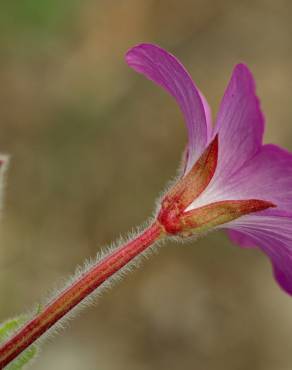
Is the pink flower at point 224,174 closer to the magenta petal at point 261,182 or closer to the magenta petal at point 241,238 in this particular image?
the magenta petal at point 261,182

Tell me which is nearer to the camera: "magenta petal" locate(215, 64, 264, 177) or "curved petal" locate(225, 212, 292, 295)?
"magenta petal" locate(215, 64, 264, 177)

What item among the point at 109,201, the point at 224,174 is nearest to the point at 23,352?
the point at 224,174

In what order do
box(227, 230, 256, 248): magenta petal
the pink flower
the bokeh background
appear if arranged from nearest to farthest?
1. the pink flower
2. box(227, 230, 256, 248): magenta petal
3. the bokeh background

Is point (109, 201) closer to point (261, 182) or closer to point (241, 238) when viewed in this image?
point (241, 238)

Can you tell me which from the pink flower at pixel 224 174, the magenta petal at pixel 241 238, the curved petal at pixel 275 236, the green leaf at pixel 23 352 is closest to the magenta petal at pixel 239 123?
the pink flower at pixel 224 174

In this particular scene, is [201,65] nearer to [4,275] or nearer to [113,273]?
[4,275]

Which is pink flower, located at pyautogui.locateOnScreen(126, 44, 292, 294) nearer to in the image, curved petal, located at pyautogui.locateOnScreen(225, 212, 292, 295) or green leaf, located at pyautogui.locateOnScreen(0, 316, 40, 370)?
curved petal, located at pyautogui.locateOnScreen(225, 212, 292, 295)

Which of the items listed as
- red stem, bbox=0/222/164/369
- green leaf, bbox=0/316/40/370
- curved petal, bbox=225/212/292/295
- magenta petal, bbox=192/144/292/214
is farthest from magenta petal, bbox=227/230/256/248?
green leaf, bbox=0/316/40/370
